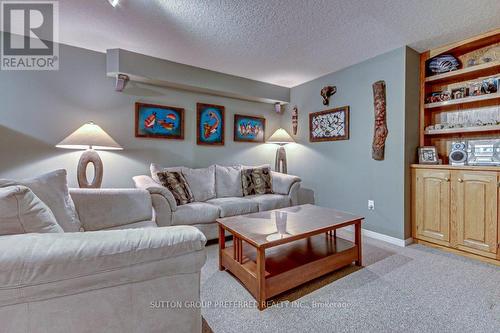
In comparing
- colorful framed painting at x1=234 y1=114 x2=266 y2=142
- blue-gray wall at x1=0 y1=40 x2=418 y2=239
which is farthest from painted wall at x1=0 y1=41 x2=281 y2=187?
colorful framed painting at x1=234 y1=114 x2=266 y2=142

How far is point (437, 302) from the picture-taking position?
64.1 inches

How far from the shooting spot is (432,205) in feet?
8.59

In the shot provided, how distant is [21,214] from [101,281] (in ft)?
1.56

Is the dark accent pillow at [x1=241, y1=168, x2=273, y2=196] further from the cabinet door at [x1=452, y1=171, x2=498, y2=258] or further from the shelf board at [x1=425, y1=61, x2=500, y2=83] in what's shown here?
the shelf board at [x1=425, y1=61, x2=500, y2=83]

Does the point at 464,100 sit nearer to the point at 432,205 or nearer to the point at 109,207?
the point at 432,205

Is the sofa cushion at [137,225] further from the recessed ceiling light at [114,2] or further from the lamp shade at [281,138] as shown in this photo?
the lamp shade at [281,138]

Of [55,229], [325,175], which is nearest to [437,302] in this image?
[325,175]

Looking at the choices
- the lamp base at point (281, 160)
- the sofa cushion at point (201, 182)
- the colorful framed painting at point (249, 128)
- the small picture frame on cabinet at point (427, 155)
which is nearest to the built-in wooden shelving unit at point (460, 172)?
the small picture frame on cabinet at point (427, 155)

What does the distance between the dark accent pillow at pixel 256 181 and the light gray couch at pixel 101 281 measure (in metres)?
2.37

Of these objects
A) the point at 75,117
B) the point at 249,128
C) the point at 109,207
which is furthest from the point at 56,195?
the point at 249,128

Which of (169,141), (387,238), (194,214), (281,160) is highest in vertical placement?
(169,141)

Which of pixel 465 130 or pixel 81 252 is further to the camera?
pixel 465 130

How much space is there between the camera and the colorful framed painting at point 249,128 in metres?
3.88

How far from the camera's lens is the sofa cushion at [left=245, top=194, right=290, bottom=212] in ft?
10.00
